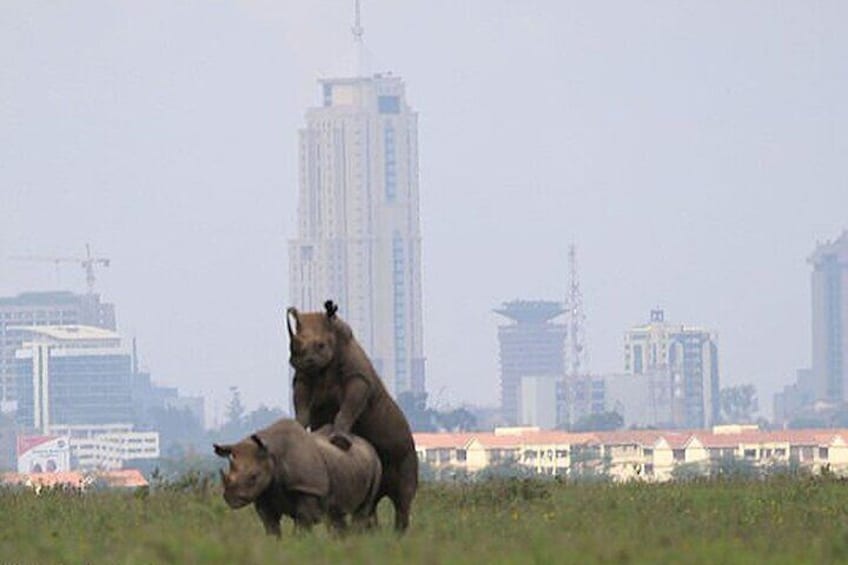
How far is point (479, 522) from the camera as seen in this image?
21234mm

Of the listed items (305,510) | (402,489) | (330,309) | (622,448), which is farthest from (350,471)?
(622,448)

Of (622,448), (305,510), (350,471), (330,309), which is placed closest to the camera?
(305,510)

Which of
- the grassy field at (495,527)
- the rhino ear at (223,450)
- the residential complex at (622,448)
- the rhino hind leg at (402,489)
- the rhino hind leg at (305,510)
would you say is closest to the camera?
the grassy field at (495,527)

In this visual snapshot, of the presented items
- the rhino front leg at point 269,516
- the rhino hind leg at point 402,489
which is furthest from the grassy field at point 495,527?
the rhino hind leg at point 402,489

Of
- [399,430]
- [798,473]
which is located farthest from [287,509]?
[798,473]

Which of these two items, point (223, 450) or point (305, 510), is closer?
point (223, 450)

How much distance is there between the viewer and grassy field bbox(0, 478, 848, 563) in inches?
657

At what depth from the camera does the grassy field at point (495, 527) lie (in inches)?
657

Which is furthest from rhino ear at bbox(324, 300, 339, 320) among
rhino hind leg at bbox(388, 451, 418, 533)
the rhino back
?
rhino hind leg at bbox(388, 451, 418, 533)

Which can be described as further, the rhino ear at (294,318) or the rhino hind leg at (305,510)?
the rhino ear at (294,318)

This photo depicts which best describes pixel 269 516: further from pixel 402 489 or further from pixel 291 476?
pixel 402 489

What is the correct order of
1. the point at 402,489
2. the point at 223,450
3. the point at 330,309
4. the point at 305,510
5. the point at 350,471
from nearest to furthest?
Answer: the point at 223,450 → the point at 305,510 → the point at 350,471 → the point at 330,309 → the point at 402,489

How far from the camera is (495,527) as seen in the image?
818 inches

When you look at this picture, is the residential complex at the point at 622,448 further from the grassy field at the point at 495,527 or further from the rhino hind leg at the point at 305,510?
the rhino hind leg at the point at 305,510
